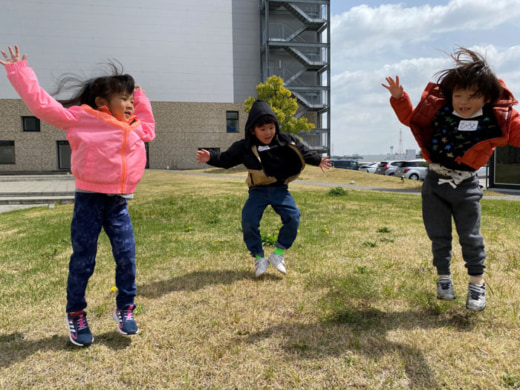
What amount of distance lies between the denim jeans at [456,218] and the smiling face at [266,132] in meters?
1.63

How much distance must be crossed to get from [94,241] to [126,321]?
2.12ft

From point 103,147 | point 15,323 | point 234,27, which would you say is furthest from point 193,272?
point 234,27

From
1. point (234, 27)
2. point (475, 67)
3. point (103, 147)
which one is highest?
point (234, 27)

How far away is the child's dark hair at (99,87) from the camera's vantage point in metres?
2.84

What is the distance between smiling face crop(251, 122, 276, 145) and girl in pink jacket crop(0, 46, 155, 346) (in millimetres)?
1388

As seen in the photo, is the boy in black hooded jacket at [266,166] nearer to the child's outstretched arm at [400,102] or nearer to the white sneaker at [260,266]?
the white sneaker at [260,266]

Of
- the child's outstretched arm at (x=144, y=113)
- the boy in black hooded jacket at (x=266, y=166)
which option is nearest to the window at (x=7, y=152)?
the boy in black hooded jacket at (x=266, y=166)

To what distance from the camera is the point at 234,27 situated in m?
39.8

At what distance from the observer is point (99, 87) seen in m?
2.85

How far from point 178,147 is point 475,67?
3922 cm

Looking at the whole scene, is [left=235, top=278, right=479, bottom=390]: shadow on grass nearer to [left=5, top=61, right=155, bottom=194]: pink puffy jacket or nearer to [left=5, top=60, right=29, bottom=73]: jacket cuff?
[left=5, top=61, right=155, bottom=194]: pink puffy jacket

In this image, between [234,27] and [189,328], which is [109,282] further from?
[234,27]

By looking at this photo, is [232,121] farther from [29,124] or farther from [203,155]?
[203,155]

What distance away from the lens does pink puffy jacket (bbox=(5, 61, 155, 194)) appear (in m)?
2.59
